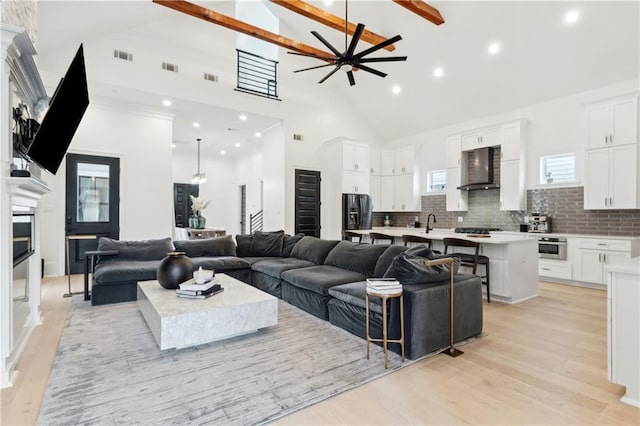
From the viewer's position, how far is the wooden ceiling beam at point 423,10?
4.95 m

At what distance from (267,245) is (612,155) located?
19.2ft

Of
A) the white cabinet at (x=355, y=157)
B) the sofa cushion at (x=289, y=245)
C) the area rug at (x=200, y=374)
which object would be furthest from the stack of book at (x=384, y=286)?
the white cabinet at (x=355, y=157)

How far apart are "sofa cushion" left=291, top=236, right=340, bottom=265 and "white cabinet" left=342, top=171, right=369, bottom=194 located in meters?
2.97

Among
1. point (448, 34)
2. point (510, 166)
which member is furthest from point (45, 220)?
point (510, 166)

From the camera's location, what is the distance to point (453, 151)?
7562 mm

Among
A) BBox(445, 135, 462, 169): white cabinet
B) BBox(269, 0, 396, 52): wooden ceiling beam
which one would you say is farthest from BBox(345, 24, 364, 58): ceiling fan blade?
BBox(445, 135, 462, 169): white cabinet

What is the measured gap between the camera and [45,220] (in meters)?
5.78

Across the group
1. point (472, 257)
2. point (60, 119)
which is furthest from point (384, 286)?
point (60, 119)

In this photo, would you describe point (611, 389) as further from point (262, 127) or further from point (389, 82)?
point (262, 127)

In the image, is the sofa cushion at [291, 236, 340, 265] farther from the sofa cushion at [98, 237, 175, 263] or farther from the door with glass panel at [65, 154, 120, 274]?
the door with glass panel at [65, 154, 120, 274]

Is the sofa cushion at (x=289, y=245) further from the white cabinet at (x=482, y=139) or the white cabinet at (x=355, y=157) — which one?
the white cabinet at (x=482, y=139)

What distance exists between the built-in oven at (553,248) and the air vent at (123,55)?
8.08 meters

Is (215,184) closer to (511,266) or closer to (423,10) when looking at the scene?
(423,10)

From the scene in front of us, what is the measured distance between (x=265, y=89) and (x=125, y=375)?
629 cm
